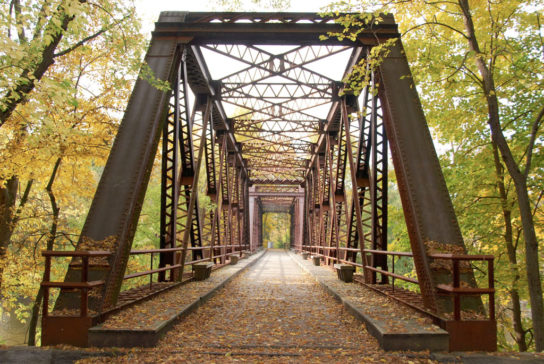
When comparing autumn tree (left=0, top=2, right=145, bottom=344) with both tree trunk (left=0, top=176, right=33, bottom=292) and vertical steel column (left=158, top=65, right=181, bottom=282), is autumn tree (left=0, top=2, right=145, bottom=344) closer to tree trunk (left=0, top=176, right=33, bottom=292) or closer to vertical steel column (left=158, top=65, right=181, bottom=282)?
Answer: tree trunk (left=0, top=176, right=33, bottom=292)

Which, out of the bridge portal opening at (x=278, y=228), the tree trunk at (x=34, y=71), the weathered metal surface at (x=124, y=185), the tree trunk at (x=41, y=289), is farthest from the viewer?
the bridge portal opening at (x=278, y=228)

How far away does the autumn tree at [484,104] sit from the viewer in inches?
304

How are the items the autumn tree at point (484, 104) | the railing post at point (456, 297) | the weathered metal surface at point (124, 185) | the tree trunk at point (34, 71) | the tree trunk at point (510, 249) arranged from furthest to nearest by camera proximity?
the tree trunk at point (510, 249), the autumn tree at point (484, 104), the tree trunk at point (34, 71), the weathered metal surface at point (124, 185), the railing post at point (456, 297)

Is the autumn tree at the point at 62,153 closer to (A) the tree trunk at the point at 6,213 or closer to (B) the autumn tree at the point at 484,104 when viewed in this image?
(A) the tree trunk at the point at 6,213

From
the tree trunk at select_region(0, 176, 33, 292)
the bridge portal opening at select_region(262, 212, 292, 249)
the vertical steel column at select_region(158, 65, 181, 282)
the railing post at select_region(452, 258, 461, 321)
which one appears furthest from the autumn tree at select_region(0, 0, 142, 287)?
the bridge portal opening at select_region(262, 212, 292, 249)

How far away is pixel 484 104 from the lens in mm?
9250

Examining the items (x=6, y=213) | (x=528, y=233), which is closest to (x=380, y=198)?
(x=528, y=233)

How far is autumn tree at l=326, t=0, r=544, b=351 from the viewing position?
25.4 ft

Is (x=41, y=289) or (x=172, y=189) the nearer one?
(x=172, y=189)

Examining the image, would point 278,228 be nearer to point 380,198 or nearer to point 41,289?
point 41,289

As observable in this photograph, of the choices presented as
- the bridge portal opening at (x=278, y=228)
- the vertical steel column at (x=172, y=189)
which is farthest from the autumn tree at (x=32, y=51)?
the bridge portal opening at (x=278, y=228)

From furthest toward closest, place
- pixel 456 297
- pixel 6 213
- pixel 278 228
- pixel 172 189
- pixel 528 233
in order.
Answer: pixel 278 228, pixel 6 213, pixel 172 189, pixel 528 233, pixel 456 297

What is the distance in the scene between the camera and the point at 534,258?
6289 millimetres

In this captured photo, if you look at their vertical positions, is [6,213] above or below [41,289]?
above
